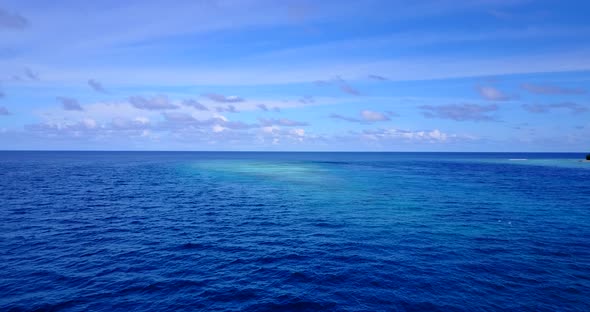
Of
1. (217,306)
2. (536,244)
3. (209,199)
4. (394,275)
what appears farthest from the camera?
(209,199)

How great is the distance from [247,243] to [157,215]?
68.8 ft

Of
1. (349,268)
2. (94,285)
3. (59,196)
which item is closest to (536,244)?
(349,268)

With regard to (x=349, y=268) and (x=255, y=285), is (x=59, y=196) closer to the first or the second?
(x=255, y=285)

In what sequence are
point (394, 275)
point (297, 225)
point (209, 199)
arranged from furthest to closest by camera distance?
point (209, 199)
point (297, 225)
point (394, 275)

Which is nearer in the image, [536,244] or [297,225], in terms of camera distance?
[536,244]

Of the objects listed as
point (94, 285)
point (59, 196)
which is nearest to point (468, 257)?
point (94, 285)

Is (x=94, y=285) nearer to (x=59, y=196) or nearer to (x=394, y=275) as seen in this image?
(x=394, y=275)

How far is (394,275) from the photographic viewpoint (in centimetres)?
2747

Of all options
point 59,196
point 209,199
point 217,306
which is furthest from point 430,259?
point 59,196

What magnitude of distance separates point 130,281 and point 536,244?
41.0 metres

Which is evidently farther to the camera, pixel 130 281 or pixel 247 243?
pixel 247 243

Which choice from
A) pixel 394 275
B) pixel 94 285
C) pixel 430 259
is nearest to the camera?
pixel 94 285

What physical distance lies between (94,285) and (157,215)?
24583mm

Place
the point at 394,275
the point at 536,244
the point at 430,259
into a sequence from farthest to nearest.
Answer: the point at 536,244 < the point at 430,259 < the point at 394,275
